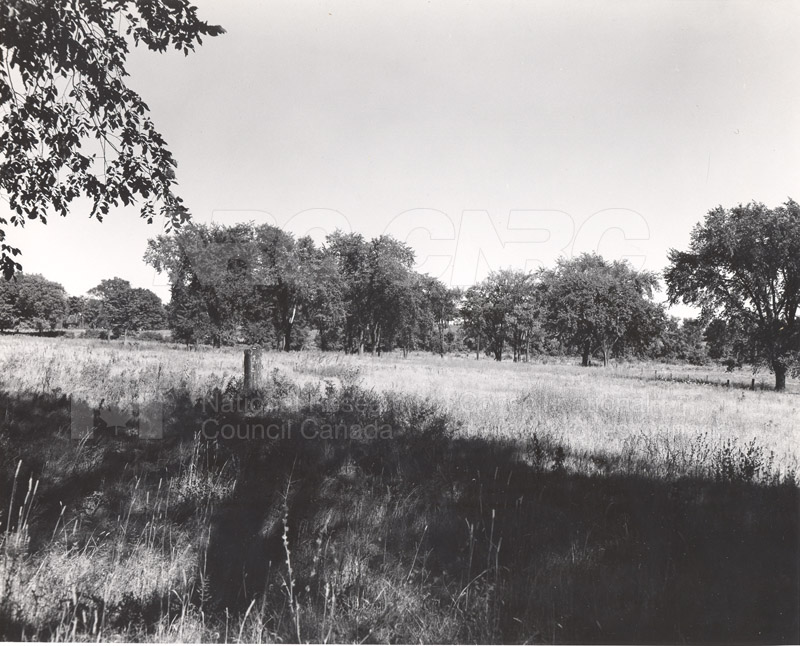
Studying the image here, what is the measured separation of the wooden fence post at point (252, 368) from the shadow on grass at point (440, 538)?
2.64m

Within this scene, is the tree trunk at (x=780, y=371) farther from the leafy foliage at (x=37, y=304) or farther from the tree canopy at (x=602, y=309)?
the leafy foliage at (x=37, y=304)

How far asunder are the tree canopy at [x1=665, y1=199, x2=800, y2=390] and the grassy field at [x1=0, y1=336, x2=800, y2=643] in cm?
1984

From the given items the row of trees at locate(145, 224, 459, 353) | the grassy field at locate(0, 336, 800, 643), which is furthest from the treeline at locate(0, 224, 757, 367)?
the grassy field at locate(0, 336, 800, 643)

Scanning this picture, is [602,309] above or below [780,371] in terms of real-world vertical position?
above

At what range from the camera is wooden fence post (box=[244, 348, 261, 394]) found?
877 cm

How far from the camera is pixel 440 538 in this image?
12.3 ft

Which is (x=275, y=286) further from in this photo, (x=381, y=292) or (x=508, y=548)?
(x=508, y=548)

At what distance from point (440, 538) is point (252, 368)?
6.25m

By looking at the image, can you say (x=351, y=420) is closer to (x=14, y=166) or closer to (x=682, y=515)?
(x=682, y=515)

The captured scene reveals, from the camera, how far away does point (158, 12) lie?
4137 mm

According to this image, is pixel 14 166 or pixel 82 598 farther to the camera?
Result: pixel 14 166

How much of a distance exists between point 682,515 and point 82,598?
4.93 metres

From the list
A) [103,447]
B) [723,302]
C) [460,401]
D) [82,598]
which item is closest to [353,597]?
[82,598]

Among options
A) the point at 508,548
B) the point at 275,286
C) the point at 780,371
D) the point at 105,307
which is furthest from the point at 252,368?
the point at 105,307
